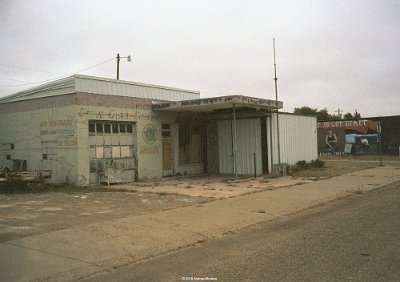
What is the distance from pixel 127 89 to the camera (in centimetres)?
2034

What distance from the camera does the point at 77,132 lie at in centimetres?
1803

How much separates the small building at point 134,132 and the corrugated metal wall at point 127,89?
4 cm

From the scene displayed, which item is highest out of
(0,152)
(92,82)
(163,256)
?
(92,82)

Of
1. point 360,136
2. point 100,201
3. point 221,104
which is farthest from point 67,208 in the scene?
point 360,136

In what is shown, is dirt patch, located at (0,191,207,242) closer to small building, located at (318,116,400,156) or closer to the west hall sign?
small building, located at (318,116,400,156)

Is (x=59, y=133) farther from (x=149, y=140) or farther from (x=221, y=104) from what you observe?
(x=221, y=104)

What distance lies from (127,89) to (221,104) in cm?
461

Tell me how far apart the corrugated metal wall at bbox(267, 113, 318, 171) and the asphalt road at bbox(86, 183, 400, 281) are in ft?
42.3

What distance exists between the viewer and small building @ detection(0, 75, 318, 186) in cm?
1848

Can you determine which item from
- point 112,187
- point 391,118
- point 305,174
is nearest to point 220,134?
point 305,174

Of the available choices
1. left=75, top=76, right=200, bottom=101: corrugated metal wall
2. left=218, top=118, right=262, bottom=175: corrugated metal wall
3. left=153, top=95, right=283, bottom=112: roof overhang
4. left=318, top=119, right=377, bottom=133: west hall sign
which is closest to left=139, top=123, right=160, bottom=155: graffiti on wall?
left=153, top=95, right=283, bottom=112: roof overhang

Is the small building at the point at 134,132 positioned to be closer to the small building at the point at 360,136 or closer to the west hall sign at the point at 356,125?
the small building at the point at 360,136

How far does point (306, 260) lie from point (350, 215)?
14.8 ft

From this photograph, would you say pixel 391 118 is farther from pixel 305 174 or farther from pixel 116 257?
pixel 116 257
